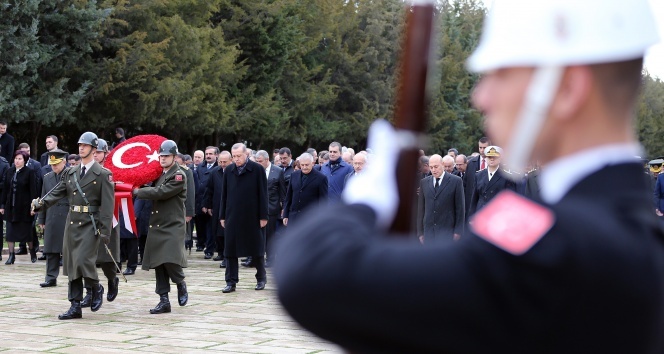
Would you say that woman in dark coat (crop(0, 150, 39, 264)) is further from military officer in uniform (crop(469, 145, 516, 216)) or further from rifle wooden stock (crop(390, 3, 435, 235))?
rifle wooden stock (crop(390, 3, 435, 235))

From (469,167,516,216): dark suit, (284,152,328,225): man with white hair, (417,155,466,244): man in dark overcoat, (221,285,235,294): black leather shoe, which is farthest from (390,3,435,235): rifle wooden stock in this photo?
(284,152,328,225): man with white hair

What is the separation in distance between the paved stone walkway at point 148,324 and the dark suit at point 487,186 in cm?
267

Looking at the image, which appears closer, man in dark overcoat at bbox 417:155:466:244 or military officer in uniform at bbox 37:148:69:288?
man in dark overcoat at bbox 417:155:466:244

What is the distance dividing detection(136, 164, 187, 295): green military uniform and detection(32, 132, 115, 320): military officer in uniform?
1.35 feet

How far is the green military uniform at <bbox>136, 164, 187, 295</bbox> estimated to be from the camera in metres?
11.4

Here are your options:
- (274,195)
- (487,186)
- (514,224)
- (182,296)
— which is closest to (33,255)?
(274,195)

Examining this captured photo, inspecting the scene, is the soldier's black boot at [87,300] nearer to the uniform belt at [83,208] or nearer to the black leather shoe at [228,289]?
the uniform belt at [83,208]

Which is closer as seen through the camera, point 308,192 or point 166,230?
point 166,230

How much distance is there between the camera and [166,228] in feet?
38.1

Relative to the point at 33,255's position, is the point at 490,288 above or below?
above

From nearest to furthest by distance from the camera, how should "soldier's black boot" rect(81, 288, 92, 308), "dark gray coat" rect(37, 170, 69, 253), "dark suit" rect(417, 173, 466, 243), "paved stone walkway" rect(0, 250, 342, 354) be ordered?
"paved stone walkway" rect(0, 250, 342, 354) < "soldier's black boot" rect(81, 288, 92, 308) < "dark suit" rect(417, 173, 466, 243) < "dark gray coat" rect(37, 170, 69, 253)

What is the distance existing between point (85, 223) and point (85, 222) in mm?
10

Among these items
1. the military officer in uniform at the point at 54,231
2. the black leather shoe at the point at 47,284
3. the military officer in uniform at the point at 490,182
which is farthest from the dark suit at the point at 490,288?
the black leather shoe at the point at 47,284

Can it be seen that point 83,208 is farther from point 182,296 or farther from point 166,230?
point 182,296
